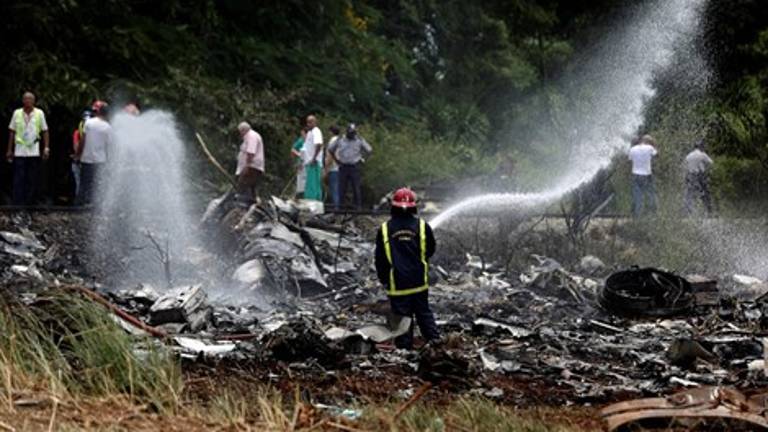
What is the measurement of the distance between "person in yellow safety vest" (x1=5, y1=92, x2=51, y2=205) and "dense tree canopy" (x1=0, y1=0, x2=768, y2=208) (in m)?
3.79

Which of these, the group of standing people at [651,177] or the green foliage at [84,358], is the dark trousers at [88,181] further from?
the green foliage at [84,358]

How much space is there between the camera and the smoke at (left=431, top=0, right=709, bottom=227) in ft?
89.9

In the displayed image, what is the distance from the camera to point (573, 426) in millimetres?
9109

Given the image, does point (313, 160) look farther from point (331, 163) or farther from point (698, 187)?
point (698, 187)

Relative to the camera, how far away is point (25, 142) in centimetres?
2033

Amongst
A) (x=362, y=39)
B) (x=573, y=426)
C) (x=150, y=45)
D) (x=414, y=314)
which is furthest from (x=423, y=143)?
(x=573, y=426)

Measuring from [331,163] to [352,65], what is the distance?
32.2ft

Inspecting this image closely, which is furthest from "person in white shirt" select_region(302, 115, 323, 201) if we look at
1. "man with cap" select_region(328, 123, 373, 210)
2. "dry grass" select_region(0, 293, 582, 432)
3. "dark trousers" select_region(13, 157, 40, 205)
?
"dry grass" select_region(0, 293, 582, 432)

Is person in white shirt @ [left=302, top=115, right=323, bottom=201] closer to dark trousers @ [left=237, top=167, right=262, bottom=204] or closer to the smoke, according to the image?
dark trousers @ [left=237, top=167, right=262, bottom=204]

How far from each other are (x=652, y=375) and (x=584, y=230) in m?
10.8

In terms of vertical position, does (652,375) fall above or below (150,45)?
below

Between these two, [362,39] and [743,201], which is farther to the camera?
[362,39]

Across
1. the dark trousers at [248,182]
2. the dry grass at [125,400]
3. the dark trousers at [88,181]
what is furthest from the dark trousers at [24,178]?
the dry grass at [125,400]

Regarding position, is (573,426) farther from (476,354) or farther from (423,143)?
(423,143)
